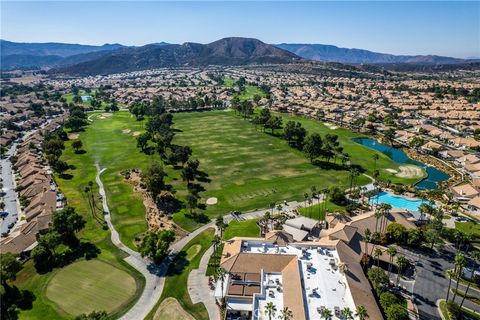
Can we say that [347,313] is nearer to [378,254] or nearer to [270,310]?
[270,310]

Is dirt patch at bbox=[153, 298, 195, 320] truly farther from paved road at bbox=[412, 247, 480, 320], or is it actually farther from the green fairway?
paved road at bbox=[412, 247, 480, 320]

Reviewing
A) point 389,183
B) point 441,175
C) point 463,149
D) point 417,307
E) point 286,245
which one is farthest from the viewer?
point 463,149

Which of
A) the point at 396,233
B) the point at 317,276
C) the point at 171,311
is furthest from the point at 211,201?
the point at 396,233

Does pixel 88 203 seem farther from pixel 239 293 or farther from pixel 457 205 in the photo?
pixel 457 205

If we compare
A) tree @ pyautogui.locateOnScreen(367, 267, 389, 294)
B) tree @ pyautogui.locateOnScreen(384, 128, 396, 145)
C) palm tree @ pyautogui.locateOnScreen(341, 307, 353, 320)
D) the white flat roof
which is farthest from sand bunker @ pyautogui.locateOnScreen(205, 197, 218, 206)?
tree @ pyautogui.locateOnScreen(384, 128, 396, 145)

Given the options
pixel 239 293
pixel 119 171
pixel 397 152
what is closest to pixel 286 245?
pixel 239 293

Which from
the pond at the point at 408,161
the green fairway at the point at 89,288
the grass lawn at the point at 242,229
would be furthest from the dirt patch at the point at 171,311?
the pond at the point at 408,161
